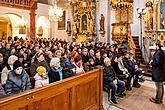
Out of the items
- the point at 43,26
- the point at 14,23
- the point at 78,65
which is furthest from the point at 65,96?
the point at 43,26

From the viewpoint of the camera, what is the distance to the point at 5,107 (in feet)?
7.61

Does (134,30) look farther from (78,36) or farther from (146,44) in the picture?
(78,36)

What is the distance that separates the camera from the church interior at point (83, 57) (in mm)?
3619

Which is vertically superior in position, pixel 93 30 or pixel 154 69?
pixel 93 30

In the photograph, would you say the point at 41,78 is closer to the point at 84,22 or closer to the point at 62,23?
the point at 84,22

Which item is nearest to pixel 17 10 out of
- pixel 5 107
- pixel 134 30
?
pixel 134 30

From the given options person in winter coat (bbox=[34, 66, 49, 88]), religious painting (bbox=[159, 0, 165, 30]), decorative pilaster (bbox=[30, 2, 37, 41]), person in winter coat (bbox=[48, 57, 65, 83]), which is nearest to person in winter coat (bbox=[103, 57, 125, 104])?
person in winter coat (bbox=[48, 57, 65, 83])

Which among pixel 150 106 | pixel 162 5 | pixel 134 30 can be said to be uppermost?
pixel 162 5

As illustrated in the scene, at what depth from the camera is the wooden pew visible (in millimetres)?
2514

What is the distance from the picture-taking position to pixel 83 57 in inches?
267

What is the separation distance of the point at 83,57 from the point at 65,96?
345cm

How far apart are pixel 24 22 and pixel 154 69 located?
11.7 m

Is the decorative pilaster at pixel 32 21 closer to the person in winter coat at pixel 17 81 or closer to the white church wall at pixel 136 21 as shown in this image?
the white church wall at pixel 136 21

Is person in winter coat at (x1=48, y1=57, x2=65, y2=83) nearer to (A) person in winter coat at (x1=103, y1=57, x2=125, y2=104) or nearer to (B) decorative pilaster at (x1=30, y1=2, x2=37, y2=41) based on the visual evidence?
(A) person in winter coat at (x1=103, y1=57, x2=125, y2=104)
